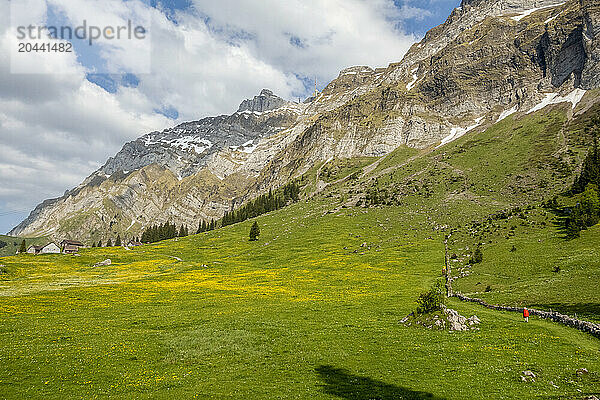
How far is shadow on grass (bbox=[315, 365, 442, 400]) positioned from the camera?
1923 cm

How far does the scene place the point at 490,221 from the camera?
100 metres

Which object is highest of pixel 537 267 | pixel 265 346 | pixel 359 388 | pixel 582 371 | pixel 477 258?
pixel 477 258

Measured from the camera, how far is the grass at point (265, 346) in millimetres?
20859

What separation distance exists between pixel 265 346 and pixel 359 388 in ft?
39.6

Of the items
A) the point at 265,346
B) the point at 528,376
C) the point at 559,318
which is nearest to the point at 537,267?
the point at 559,318

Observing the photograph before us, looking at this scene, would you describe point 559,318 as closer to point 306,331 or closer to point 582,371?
point 582,371

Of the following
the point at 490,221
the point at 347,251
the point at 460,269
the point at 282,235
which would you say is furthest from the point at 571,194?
the point at 282,235

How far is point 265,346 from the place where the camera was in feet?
99.5

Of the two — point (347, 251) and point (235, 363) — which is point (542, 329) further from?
point (347, 251)

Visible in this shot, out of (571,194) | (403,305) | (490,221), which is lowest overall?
(403,305)

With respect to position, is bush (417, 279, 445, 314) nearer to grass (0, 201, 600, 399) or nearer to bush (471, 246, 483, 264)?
grass (0, 201, 600, 399)

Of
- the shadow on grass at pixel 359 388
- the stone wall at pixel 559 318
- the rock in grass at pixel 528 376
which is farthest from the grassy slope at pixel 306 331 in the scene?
the stone wall at pixel 559 318

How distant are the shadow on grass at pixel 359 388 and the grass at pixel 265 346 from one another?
0.13 meters

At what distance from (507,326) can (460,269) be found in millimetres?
39904
